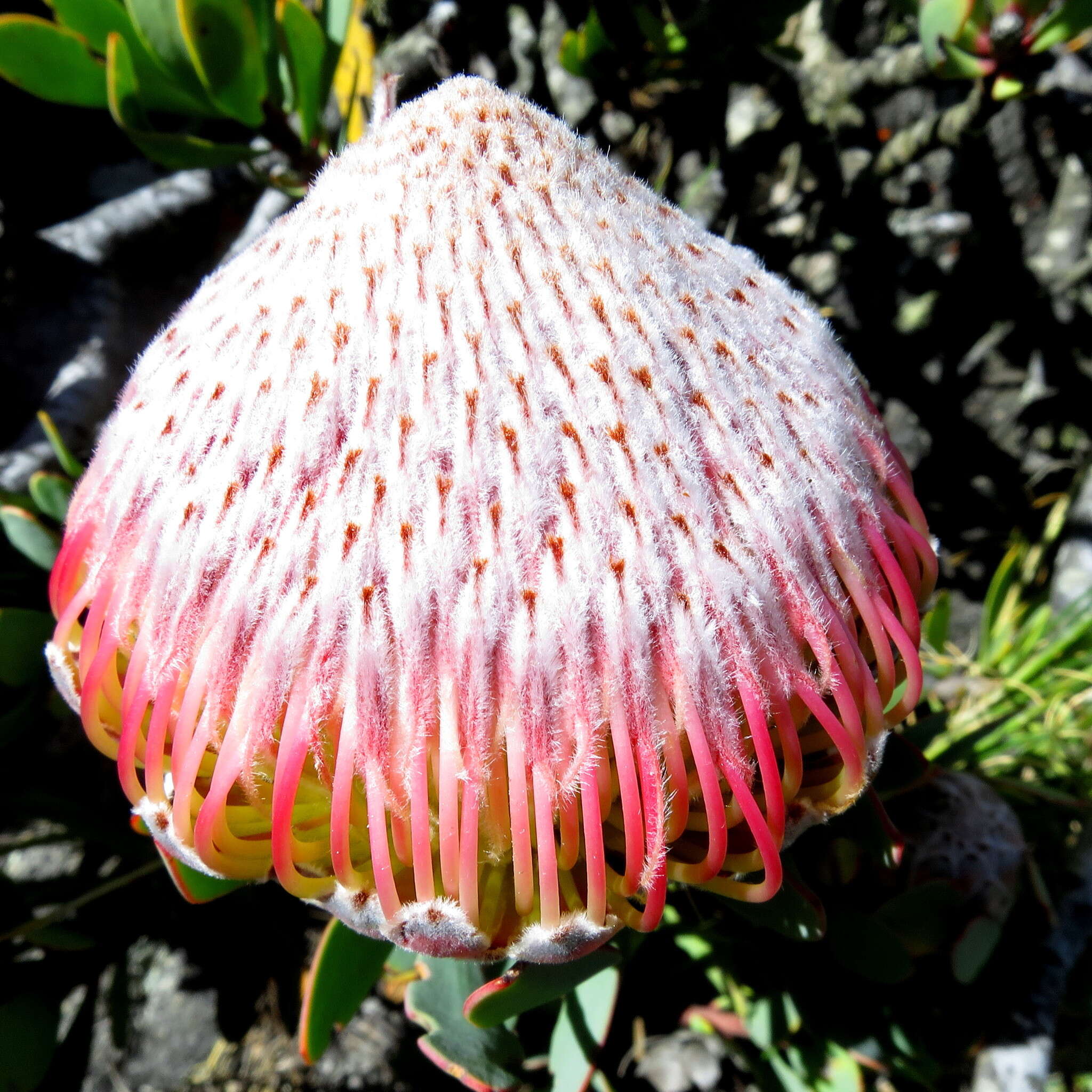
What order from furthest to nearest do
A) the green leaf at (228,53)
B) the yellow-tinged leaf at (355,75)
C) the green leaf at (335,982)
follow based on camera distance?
the yellow-tinged leaf at (355,75), the green leaf at (228,53), the green leaf at (335,982)

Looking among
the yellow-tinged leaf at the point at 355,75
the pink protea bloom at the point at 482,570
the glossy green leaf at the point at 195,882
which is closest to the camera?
the pink protea bloom at the point at 482,570

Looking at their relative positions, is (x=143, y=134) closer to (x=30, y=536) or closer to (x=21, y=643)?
(x=30, y=536)

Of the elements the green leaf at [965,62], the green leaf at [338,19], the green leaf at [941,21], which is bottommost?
the green leaf at [338,19]

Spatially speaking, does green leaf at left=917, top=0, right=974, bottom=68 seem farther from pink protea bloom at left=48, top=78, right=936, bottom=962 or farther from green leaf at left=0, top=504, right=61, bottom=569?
green leaf at left=0, top=504, right=61, bottom=569

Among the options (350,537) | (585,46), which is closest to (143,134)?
(585,46)

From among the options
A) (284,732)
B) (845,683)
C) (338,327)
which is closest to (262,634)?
(284,732)

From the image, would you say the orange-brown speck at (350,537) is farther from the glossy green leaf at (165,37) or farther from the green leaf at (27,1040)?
the green leaf at (27,1040)

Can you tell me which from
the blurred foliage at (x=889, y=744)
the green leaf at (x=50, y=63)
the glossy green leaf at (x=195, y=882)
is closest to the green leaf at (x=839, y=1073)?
the blurred foliage at (x=889, y=744)

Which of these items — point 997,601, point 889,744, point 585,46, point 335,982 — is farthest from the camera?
point 997,601
